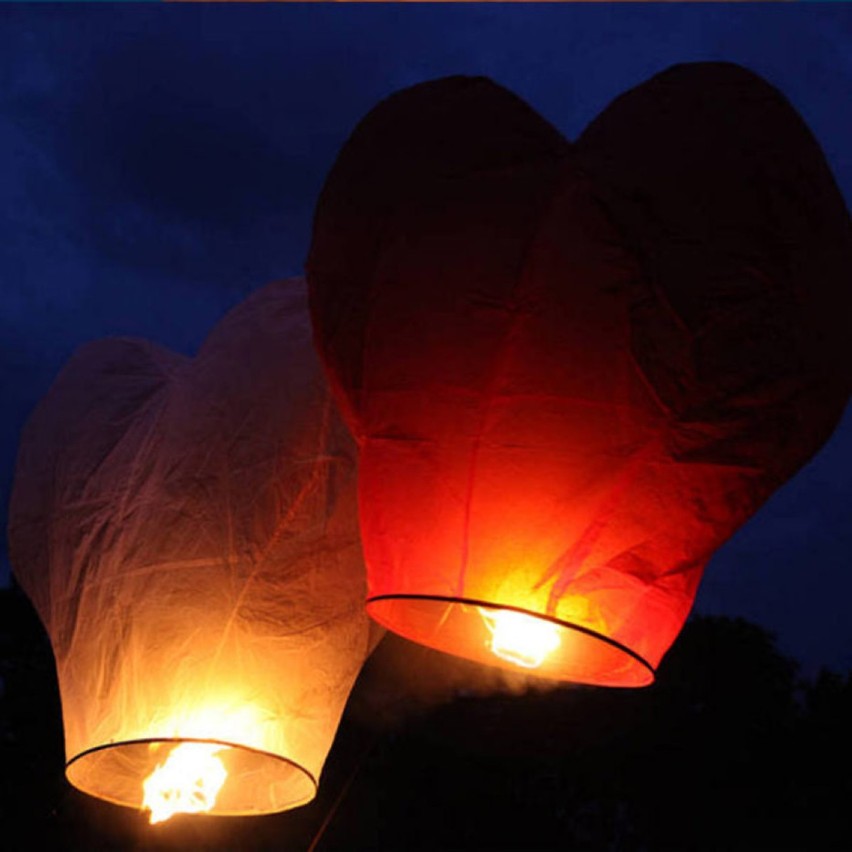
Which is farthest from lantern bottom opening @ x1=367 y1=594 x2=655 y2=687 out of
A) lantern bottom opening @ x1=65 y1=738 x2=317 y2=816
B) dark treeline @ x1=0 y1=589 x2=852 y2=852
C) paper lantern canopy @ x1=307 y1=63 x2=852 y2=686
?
dark treeline @ x1=0 y1=589 x2=852 y2=852

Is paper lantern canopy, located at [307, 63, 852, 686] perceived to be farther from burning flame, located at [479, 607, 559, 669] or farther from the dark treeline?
the dark treeline

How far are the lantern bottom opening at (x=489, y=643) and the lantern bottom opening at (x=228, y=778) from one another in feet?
2.88

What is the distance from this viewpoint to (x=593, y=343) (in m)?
1.71

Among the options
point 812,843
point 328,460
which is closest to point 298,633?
point 328,460

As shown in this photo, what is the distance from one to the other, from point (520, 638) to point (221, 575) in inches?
33.2

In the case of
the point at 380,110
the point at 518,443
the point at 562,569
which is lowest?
the point at 562,569

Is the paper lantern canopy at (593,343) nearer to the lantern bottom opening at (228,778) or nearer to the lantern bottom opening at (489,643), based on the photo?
the lantern bottom opening at (489,643)

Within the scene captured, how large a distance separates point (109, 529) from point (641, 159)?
1629 millimetres

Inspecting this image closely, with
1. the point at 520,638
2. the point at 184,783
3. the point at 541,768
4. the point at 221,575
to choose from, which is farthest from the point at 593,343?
the point at 541,768

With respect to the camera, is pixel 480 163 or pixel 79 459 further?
pixel 79 459

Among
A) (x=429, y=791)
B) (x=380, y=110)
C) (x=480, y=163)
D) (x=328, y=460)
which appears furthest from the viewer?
(x=429, y=791)

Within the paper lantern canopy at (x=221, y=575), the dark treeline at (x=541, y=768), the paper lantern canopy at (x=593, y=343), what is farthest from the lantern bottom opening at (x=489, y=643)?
the dark treeline at (x=541, y=768)

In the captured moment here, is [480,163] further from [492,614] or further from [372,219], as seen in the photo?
[492,614]

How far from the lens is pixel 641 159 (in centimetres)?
180
